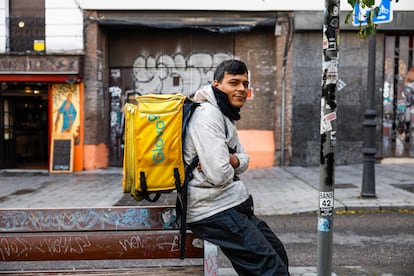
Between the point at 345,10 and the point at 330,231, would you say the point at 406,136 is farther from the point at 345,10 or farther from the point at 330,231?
the point at 330,231

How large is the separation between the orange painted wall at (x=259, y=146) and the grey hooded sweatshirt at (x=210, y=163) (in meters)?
10.8

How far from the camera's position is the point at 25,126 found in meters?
15.0

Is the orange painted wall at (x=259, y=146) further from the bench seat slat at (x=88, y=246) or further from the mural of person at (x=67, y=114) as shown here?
the bench seat slat at (x=88, y=246)

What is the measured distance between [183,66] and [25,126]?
639cm

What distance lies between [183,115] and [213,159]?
37 centimetres

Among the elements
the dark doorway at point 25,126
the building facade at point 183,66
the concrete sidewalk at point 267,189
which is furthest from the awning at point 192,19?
the concrete sidewalk at point 267,189

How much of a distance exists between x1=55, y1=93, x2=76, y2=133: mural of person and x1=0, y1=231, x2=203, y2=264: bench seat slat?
35.3 ft

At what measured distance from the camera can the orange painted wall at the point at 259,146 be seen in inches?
532

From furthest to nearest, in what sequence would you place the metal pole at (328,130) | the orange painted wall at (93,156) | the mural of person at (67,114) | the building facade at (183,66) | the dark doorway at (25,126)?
1. the dark doorway at (25,126)
2. the orange painted wall at (93,156)
3. the mural of person at (67,114)
4. the building facade at (183,66)
5. the metal pole at (328,130)

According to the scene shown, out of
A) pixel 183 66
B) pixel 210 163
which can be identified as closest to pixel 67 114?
pixel 183 66

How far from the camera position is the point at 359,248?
5.46m

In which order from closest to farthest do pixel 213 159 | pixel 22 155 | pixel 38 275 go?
pixel 213 159
pixel 38 275
pixel 22 155

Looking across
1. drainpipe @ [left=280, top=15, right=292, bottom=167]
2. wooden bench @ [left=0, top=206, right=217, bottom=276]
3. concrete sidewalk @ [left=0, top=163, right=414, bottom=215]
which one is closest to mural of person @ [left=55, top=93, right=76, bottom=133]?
concrete sidewalk @ [left=0, top=163, right=414, bottom=215]

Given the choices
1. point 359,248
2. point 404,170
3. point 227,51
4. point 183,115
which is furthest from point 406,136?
point 183,115
